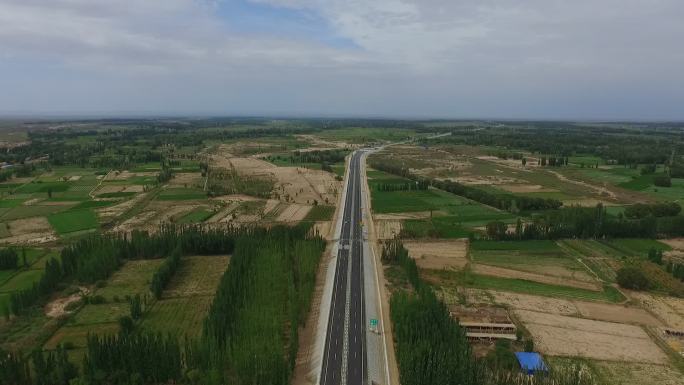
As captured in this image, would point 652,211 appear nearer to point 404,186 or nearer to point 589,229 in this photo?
point 589,229

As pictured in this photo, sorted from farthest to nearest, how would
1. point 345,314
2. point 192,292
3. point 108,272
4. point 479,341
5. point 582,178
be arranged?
Result: point 582,178 < point 108,272 < point 192,292 < point 345,314 < point 479,341

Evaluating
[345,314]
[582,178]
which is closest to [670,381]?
[345,314]

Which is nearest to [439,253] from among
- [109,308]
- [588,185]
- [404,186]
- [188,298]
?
[188,298]

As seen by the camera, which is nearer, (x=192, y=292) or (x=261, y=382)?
(x=261, y=382)

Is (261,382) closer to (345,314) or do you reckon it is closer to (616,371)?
(345,314)

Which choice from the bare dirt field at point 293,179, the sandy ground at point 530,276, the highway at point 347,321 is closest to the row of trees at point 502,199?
the bare dirt field at point 293,179

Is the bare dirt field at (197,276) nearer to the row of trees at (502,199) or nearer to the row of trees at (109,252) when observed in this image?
Answer: the row of trees at (109,252)

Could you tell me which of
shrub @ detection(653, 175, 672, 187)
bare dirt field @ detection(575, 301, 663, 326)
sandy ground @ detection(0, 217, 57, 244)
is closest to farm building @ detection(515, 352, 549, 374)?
bare dirt field @ detection(575, 301, 663, 326)
